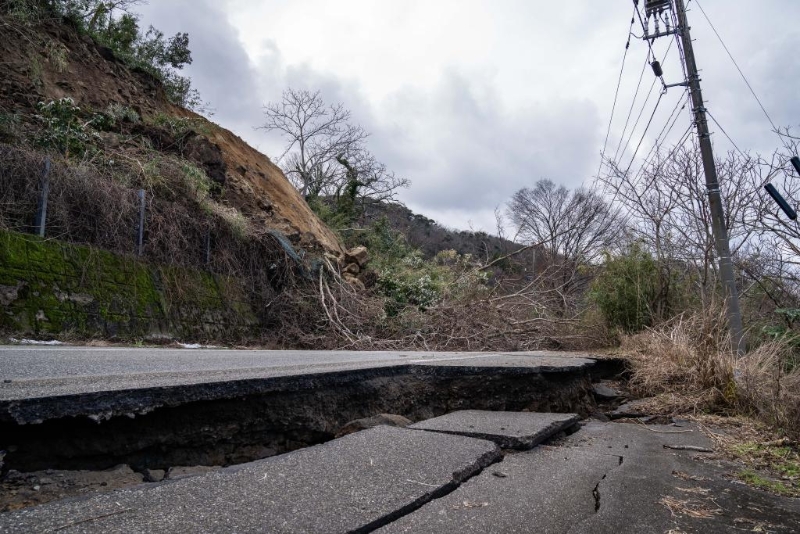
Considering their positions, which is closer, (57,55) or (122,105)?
(57,55)

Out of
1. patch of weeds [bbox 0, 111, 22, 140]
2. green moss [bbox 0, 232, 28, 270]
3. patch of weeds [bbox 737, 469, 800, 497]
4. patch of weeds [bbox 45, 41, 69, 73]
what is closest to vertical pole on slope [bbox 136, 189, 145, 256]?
green moss [bbox 0, 232, 28, 270]

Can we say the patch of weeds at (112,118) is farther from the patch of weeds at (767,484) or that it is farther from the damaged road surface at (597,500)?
the patch of weeds at (767,484)

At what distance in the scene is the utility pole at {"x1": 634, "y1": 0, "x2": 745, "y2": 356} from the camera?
6305 millimetres

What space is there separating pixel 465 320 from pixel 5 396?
876 centimetres

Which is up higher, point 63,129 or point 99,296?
point 63,129

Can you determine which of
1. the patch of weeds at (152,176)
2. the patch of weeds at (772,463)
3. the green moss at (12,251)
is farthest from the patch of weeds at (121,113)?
the patch of weeds at (772,463)

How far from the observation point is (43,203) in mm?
7113

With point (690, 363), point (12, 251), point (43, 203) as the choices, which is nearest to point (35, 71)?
point (43, 203)

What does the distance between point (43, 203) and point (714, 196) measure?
919 cm

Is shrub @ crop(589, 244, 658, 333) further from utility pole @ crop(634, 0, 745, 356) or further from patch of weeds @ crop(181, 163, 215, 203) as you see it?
patch of weeds @ crop(181, 163, 215, 203)

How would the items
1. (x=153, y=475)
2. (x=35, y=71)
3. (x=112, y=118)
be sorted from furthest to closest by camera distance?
1. (x=112, y=118)
2. (x=35, y=71)
3. (x=153, y=475)

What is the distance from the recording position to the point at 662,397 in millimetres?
4750

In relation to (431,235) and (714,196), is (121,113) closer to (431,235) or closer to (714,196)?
Result: (714,196)

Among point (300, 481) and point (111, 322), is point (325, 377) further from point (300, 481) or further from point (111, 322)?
point (111, 322)
